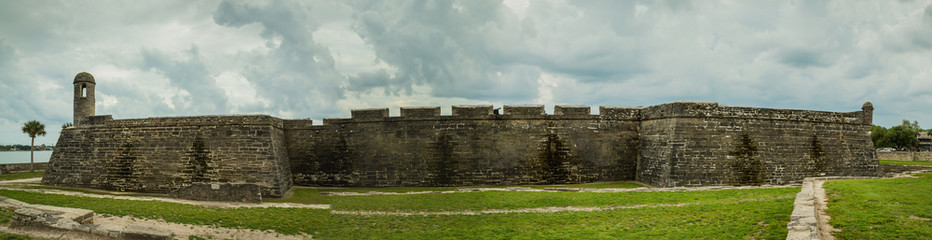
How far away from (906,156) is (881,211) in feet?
108

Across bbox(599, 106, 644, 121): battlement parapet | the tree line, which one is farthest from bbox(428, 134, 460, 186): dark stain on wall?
the tree line

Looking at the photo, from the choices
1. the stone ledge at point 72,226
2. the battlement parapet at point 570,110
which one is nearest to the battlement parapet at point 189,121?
the stone ledge at point 72,226

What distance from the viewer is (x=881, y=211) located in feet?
29.2

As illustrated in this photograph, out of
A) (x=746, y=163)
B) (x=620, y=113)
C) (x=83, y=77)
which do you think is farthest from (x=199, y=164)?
(x=746, y=163)

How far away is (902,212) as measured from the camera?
28.9 feet

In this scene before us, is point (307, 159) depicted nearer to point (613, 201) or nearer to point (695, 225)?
point (613, 201)

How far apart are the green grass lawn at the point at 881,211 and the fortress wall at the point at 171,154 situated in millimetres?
16052

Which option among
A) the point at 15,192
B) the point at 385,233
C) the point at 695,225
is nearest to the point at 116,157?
the point at 15,192

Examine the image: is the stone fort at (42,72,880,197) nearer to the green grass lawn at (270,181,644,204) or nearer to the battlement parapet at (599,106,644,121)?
the battlement parapet at (599,106,644,121)

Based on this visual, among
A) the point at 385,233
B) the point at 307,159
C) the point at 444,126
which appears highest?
the point at 444,126

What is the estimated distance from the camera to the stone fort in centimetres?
1698

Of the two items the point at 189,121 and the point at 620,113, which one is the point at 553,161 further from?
the point at 189,121

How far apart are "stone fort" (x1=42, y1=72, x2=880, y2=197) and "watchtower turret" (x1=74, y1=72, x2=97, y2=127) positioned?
0.13 m

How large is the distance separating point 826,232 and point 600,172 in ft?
35.1
